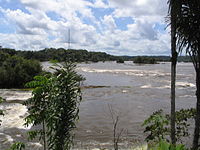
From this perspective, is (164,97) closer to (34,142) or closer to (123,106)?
(123,106)

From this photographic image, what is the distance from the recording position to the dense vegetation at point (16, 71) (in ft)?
132

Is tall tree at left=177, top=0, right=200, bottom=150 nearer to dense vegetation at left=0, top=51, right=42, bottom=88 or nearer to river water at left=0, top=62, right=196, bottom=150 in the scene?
river water at left=0, top=62, right=196, bottom=150

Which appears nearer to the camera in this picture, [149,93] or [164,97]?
[164,97]

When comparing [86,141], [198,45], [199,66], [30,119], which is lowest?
[86,141]

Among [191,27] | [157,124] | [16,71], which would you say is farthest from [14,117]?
[16,71]

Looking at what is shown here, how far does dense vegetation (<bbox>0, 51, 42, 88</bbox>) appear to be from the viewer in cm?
4022

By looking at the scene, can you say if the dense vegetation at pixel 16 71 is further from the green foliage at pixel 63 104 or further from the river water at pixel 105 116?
the green foliage at pixel 63 104

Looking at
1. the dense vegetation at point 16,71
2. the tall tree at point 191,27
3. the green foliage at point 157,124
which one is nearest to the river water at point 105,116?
the green foliage at point 157,124

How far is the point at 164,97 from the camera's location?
29.4 meters

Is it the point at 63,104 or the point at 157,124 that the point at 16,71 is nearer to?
the point at 157,124

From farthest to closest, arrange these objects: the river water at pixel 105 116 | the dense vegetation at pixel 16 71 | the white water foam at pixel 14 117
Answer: the dense vegetation at pixel 16 71, the white water foam at pixel 14 117, the river water at pixel 105 116

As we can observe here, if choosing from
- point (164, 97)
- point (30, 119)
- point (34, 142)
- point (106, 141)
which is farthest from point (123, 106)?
point (30, 119)

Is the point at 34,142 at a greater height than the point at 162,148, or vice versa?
the point at 162,148

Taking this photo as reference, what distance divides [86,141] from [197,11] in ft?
35.0
